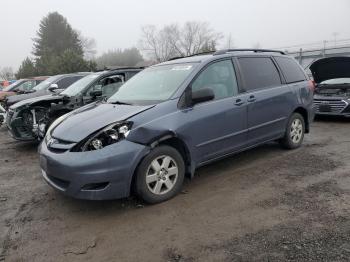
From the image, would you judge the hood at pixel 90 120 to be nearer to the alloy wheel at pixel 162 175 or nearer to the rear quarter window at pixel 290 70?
the alloy wheel at pixel 162 175

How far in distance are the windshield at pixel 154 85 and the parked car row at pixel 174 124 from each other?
21mm

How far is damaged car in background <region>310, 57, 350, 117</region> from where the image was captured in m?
8.80

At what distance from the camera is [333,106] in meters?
8.89

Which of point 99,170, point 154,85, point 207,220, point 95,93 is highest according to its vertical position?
point 154,85

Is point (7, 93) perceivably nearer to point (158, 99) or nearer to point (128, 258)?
point (158, 99)

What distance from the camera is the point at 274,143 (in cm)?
674

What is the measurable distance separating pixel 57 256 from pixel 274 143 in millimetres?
4701

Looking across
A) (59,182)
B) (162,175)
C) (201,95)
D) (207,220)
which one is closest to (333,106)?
(201,95)

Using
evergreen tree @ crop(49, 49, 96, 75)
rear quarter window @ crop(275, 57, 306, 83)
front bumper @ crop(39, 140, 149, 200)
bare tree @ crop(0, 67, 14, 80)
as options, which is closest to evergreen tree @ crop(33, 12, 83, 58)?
bare tree @ crop(0, 67, 14, 80)

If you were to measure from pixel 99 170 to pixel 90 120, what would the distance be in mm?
779

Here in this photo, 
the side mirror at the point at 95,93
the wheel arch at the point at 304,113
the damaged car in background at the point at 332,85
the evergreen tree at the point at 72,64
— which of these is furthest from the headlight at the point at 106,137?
the evergreen tree at the point at 72,64

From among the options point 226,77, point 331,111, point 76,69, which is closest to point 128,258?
point 226,77

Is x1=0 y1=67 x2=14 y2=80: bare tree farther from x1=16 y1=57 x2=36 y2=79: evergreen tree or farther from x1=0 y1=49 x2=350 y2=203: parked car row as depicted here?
x1=0 y1=49 x2=350 y2=203: parked car row

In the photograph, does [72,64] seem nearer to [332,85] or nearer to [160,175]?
[332,85]
